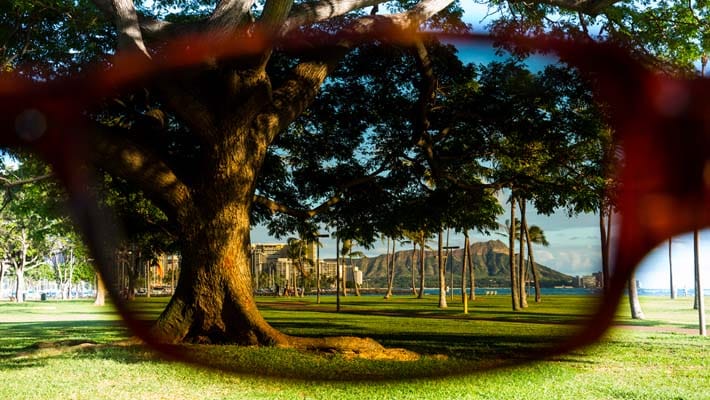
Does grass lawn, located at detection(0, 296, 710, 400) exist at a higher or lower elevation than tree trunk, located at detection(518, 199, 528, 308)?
lower

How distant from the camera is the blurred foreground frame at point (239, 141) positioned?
101cm

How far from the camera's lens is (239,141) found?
7.14ft

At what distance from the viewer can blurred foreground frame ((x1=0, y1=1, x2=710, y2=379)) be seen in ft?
3.32

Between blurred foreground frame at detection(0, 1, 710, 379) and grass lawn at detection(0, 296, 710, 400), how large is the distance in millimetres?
72

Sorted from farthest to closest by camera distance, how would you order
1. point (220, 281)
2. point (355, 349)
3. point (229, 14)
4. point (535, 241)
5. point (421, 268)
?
point (220, 281), point (229, 14), point (355, 349), point (421, 268), point (535, 241)

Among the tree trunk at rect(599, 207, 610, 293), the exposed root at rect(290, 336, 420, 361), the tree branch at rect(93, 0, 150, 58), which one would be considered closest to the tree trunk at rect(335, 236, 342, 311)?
the exposed root at rect(290, 336, 420, 361)

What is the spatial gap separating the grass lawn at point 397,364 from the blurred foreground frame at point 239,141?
72 millimetres

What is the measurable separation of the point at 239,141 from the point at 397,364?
3.26ft

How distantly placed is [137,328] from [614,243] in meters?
1.02

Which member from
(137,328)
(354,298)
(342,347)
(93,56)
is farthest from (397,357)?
(93,56)

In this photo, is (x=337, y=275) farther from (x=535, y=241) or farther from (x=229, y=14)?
(x=229, y=14)

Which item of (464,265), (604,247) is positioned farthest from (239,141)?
(604,247)

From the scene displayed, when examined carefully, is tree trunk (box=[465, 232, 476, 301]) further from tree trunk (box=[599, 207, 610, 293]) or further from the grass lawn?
tree trunk (box=[599, 207, 610, 293])

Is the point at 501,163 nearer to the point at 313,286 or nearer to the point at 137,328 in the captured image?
the point at 313,286
